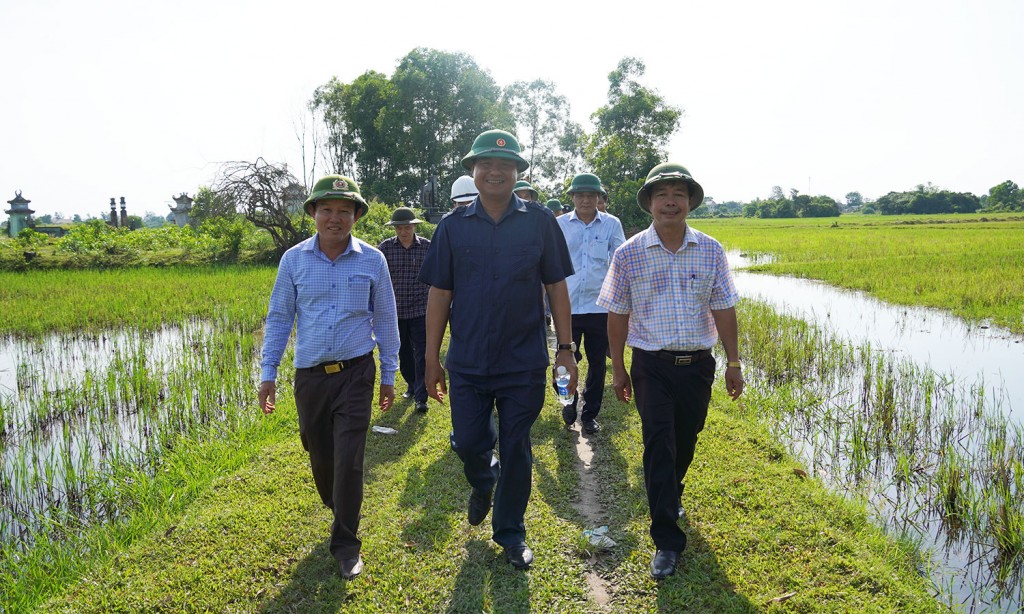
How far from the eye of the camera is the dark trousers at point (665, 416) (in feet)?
9.46

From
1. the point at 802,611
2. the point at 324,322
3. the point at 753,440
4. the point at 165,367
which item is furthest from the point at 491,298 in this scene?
the point at 165,367

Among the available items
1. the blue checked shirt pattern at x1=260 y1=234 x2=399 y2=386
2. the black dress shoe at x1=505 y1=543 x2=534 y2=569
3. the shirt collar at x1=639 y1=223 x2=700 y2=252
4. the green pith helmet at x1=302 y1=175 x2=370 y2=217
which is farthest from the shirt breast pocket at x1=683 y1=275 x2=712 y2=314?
the green pith helmet at x1=302 y1=175 x2=370 y2=217

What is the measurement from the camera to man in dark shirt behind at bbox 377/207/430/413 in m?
5.41

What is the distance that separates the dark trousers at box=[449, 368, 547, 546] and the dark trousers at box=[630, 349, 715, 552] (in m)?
0.51

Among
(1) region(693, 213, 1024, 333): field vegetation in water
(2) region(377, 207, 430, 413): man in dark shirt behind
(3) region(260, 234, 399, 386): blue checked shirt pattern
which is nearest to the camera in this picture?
(3) region(260, 234, 399, 386): blue checked shirt pattern

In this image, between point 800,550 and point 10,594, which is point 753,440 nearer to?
point 800,550

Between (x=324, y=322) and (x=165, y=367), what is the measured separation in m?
5.79

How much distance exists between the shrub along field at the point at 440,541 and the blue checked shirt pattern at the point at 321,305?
3.33 feet

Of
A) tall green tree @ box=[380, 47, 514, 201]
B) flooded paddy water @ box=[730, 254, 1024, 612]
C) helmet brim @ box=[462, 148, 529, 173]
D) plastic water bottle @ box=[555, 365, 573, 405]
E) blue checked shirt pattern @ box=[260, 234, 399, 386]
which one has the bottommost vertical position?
flooded paddy water @ box=[730, 254, 1024, 612]

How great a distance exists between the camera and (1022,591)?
310 centimetres

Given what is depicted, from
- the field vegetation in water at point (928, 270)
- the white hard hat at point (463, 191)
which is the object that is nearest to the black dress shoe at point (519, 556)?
the white hard hat at point (463, 191)

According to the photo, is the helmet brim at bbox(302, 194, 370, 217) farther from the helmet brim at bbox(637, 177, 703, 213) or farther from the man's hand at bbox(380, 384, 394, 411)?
the helmet brim at bbox(637, 177, 703, 213)

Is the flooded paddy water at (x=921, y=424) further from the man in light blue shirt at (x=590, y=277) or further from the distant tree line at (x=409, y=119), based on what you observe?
the distant tree line at (x=409, y=119)

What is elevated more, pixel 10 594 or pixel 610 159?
pixel 610 159
